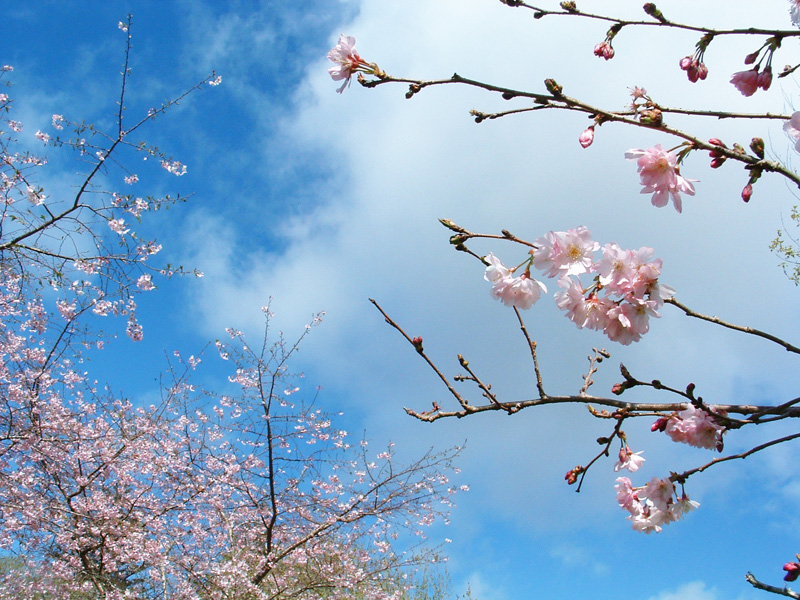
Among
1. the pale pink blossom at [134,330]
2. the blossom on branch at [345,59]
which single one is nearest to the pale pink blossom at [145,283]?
the pale pink blossom at [134,330]

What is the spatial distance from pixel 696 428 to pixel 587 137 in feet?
2.73

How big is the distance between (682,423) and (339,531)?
254 inches

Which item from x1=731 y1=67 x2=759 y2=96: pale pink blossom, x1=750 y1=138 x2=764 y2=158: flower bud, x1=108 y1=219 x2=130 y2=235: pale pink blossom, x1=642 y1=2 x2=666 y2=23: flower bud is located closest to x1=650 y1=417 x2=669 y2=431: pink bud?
x1=750 y1=138 x2=764 y2=158: flower bud

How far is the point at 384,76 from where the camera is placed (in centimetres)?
148

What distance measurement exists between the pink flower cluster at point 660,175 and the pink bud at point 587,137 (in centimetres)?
10

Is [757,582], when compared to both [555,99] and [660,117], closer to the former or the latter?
[660,117]

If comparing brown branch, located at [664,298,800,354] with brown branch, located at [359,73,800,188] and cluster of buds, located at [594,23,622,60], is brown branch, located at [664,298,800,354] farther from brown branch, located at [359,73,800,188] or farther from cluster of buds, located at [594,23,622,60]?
cluster of buds, located at [594,23,622,60]

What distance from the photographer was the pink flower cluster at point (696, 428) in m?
1.42

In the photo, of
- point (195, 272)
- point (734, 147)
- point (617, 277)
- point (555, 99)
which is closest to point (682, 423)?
point (617, 277)

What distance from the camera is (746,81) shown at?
4.64ft

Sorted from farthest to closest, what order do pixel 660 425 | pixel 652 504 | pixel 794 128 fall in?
pixel 652 504
pixel 660 425
pixel 794 128

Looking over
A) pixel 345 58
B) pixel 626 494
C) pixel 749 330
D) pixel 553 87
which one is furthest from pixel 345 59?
pixel 626 494

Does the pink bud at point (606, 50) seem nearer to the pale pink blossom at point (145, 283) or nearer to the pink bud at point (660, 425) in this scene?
the pink bud at point (660, 425)

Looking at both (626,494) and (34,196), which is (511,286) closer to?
(626,494)
